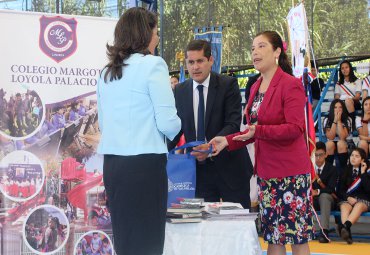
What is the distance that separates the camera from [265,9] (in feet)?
39.8

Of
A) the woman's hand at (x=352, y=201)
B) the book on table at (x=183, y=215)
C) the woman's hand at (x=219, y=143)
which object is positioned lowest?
the woman's hand at (x=352, y=201)

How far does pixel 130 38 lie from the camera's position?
2.90m

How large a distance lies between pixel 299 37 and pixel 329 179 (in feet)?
7.57

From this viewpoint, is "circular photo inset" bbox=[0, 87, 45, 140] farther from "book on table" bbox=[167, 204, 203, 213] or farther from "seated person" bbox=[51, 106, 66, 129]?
"book on table" bbox=[167, 204, 203, 213]

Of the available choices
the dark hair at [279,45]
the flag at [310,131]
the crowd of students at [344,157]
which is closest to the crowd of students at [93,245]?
the flag at [310,131]

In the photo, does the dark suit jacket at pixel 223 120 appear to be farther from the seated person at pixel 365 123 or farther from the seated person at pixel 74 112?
the seated person at pixel 365 123

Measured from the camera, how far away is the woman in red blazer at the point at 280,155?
366 cm

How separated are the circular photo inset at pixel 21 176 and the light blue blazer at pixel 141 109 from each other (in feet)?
2.87

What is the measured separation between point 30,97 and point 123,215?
110 centimetres

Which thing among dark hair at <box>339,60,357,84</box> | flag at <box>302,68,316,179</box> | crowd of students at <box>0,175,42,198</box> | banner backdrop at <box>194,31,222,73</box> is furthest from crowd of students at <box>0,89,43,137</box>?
dark hair at <box>339,60,357,84</box>

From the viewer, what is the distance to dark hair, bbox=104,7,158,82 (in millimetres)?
2891

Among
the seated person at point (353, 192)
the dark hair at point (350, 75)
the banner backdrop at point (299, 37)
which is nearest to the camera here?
the banner backdrop at point (299, 37)

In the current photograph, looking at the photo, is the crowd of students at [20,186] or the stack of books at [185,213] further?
the crowd of students at [20,186]

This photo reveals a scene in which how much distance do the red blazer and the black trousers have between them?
3.13 ft
